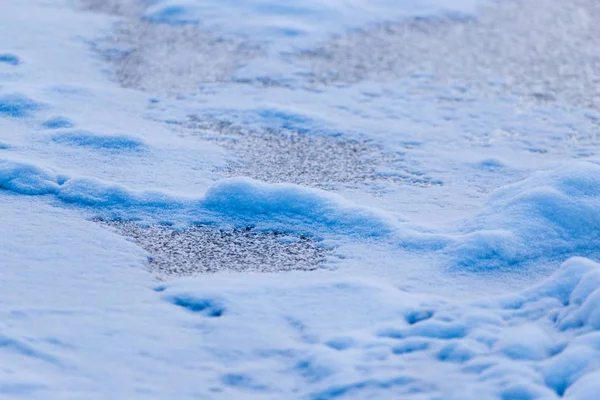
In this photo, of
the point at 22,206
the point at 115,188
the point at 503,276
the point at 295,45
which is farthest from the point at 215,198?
the point at 295,45

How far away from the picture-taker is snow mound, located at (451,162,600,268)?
8.25 ft

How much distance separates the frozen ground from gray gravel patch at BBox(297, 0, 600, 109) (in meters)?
0.02

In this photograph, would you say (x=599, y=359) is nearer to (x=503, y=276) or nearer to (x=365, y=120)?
(x=503, y=276)

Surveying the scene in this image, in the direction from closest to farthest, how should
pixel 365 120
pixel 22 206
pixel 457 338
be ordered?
pixel 457 338 → pixel 22 206 → pixel 365 120

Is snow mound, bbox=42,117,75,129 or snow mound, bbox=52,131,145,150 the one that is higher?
snow mound, bbox=42,117,75,129

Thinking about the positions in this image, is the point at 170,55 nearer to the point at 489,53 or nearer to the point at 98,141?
the point at 98,141

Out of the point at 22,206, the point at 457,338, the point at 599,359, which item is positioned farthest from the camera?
the point at 22,206

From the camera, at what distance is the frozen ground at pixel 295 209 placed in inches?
78.9

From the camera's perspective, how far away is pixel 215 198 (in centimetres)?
283

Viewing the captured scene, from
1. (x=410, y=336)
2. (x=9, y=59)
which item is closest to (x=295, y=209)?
(x=410, y=336)

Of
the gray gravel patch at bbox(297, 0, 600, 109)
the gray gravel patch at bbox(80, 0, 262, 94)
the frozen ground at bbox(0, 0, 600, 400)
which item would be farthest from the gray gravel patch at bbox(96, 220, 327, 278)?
the gray gravel patch at bbox(297, 0, 600, 109)

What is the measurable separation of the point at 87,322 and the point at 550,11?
4.08 metres

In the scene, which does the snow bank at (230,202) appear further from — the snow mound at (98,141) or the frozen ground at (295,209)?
the snow mound at (98,141)

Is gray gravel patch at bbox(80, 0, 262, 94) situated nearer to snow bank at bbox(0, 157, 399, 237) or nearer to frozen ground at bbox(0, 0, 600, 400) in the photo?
frozen ground at bbox(0, 0, 600, 400)
